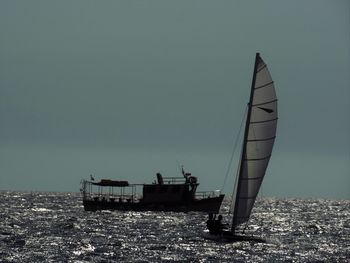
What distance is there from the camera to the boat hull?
→ 11631cm

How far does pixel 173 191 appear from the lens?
116 meters

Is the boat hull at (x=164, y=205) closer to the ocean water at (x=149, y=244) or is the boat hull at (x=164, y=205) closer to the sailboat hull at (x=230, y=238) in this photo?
the ocean water at (x=149, y=244)

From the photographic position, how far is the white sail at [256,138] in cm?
6412

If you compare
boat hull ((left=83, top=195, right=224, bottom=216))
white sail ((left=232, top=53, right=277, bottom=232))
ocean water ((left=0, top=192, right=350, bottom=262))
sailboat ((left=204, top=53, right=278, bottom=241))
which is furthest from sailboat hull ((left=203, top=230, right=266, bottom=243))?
boat hull ((left=83, top=195, right=224, bottom=216))

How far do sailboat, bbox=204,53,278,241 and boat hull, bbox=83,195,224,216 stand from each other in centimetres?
4915

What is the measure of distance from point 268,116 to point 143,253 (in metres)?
12.7

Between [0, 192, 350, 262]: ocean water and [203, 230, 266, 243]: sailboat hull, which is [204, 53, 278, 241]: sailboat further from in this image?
[0, 192, 350, 262]: ocean water

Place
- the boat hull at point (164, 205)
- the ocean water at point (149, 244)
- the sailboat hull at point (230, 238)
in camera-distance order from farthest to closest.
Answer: the boat hull at point (164, 205)
the sailboat hull at point (230, 238)
the ocean water at point (149, 244)

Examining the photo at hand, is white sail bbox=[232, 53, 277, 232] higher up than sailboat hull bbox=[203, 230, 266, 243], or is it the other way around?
white sail bbox=[232, 53, 277, 232]

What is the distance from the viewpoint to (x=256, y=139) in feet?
213

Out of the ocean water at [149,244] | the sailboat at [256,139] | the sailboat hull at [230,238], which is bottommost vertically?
the ocean water at [149,244]

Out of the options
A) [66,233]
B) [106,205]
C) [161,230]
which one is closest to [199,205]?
[106,205]

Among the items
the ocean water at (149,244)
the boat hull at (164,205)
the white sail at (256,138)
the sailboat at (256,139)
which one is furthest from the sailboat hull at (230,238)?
the boat hull at (164,205)

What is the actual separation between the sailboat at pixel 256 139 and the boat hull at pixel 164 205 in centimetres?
4915
